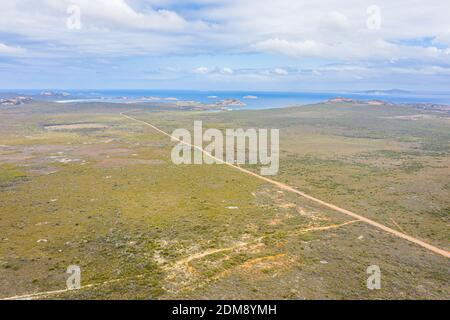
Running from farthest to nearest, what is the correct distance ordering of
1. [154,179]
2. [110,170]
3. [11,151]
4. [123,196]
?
[11,151], [110,170], [154,179], [123,196]

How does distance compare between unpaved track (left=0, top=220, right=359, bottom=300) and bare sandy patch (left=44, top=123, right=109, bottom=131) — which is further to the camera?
bare sandy patch (left=44, top=123, right=109, bottom=131)

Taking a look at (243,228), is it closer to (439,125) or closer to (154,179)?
(154,179)

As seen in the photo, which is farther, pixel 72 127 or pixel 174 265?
pixel 72 127

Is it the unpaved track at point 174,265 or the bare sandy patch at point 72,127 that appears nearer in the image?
the unpaved track at point 174,265

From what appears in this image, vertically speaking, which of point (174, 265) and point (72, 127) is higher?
point (72, 127)

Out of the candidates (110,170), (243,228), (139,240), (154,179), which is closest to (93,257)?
A: (139,240)

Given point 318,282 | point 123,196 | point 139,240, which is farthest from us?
point 123,196

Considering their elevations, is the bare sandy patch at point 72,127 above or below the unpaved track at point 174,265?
above

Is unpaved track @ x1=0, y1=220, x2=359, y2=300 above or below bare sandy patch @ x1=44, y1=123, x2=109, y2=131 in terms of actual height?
below
